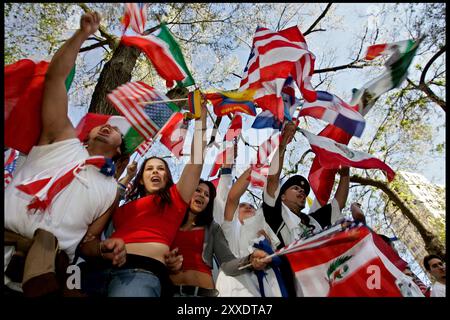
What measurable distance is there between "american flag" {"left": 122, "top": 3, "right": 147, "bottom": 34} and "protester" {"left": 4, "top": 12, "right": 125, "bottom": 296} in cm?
87

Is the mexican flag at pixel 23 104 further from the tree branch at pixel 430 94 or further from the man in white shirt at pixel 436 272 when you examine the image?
the tree branch at pixel 430 94

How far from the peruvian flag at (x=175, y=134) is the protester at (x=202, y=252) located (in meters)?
0.94

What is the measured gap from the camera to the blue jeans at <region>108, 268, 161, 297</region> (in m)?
2.69

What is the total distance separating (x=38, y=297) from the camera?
230 centimetres

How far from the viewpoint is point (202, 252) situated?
345 cm

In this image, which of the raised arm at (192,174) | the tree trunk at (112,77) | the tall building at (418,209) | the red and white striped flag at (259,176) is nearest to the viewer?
the raised arm at (192,174)

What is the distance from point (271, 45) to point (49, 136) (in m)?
2.63

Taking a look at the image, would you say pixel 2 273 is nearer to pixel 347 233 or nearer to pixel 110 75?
pixel 347 233

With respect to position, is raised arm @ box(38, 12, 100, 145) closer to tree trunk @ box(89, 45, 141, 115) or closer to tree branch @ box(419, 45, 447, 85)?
tree trunk @ box(89, 45, 141, 115)

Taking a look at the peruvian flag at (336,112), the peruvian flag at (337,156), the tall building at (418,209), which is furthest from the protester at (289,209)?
the tall building at (418,209)

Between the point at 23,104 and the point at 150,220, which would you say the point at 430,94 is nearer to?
the point at 150,220

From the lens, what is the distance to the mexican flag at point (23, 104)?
298cm

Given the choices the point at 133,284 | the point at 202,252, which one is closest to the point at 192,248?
the point at 202,252
